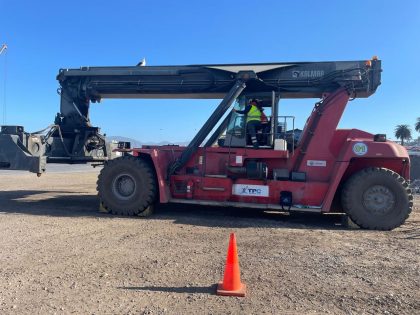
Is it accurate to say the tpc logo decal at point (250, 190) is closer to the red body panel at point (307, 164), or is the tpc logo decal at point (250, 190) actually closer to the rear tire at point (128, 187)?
the red body panel at point (307, 164)

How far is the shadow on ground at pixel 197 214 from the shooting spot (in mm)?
8750

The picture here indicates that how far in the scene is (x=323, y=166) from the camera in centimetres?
889

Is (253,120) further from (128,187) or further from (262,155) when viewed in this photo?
(128,187)

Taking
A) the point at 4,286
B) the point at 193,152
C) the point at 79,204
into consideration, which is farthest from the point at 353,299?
the point at 79,204

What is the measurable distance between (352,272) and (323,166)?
3.89m

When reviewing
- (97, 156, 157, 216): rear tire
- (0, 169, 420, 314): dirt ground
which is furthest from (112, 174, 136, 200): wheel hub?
(0, 169, 420, 314): dirt ground

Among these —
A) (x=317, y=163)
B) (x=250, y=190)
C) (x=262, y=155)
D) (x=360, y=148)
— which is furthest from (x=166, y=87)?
(x=360, y=148)

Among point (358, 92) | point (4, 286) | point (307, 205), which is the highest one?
point (358, 92)

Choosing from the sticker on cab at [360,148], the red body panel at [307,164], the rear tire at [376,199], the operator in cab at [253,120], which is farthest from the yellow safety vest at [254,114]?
the rear tire at [376,199]

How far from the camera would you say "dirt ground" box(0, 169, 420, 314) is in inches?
166

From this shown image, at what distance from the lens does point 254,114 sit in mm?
9266

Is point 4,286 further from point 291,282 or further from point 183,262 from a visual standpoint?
point 291,282

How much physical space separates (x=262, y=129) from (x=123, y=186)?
3694 millimetres

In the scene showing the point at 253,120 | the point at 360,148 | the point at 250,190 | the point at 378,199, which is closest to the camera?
the point at 378,199
